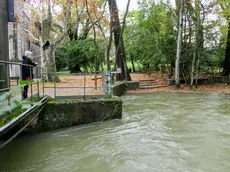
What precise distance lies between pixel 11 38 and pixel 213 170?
55.2 feet

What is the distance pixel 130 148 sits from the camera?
5070mm

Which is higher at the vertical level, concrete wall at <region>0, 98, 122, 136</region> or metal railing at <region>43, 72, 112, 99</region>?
metal railing at <region>43, 72, 112, 99</region>

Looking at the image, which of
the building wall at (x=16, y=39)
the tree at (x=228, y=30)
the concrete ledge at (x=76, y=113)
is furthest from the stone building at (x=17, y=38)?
the tree at (x=228, y=30)

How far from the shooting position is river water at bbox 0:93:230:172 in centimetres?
421

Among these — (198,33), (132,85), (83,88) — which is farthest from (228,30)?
(83,88)

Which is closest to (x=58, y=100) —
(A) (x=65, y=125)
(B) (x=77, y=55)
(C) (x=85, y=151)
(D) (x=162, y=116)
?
(A) (x=65, y=125)

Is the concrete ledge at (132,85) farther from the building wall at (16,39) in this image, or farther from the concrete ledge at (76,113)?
the concrete ledge at (76,113)

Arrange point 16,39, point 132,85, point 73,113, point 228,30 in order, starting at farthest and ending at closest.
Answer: point 16,39 < point 228,30 < point 132,85 < point 73,113

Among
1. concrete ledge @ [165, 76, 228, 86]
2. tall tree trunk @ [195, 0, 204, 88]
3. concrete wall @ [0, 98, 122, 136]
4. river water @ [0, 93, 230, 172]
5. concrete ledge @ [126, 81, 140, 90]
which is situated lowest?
river water @ [0, 93, 230, 172]

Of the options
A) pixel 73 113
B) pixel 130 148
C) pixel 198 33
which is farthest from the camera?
pixel 198 33

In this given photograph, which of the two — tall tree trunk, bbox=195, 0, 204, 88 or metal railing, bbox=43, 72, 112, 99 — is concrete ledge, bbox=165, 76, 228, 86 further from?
metal railing, bbox=43, 72, 112, 99

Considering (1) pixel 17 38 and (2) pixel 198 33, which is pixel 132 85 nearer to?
(2) pixel 198 33

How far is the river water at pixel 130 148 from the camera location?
421 cm

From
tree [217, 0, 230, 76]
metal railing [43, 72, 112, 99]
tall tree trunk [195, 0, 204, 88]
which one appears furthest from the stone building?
tree [217, 0, 230, 76]
